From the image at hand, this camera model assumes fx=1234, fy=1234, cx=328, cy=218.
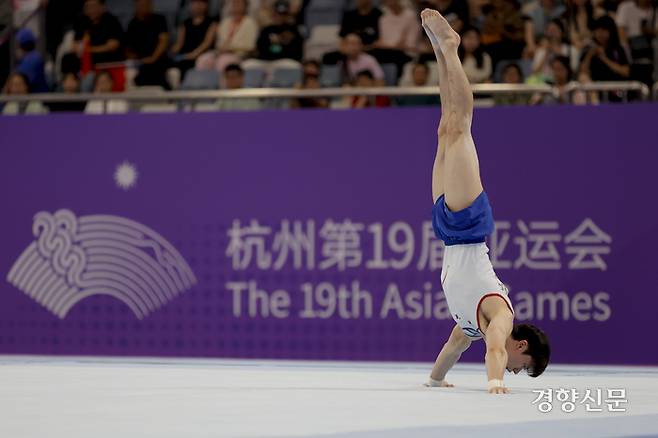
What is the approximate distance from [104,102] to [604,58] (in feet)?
13.6

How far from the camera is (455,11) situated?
11227 mm

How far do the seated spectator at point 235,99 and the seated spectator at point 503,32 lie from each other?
219 centimetres

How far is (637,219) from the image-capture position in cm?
898

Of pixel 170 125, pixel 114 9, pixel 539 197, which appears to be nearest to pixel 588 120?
pixel 539 197

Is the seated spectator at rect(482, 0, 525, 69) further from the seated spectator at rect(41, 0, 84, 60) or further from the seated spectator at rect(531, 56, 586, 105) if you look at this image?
the seated spectator at rect(41, 0, 84, 60)

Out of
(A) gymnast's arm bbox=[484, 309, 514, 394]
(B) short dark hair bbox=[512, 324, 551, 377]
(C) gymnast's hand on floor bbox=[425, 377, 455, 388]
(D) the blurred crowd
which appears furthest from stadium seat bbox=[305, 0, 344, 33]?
(A) gymnast's arm bbox=[484, 309, 514, 394]

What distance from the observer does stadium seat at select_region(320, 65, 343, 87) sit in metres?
10.8

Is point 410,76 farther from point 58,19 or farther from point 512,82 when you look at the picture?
point 58,19

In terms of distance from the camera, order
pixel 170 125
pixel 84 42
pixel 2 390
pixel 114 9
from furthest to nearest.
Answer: pixel 114 9 → pixel 84 42 → pixel 170 125 → pixel 2 390

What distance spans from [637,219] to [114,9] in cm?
649

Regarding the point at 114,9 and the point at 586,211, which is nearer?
the point at 586,211

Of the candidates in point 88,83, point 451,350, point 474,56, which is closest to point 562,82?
point 474,56

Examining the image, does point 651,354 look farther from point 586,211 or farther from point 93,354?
point 93,354

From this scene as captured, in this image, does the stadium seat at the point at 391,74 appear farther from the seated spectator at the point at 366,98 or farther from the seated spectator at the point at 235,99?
the seated spectator at the point at 235,99
